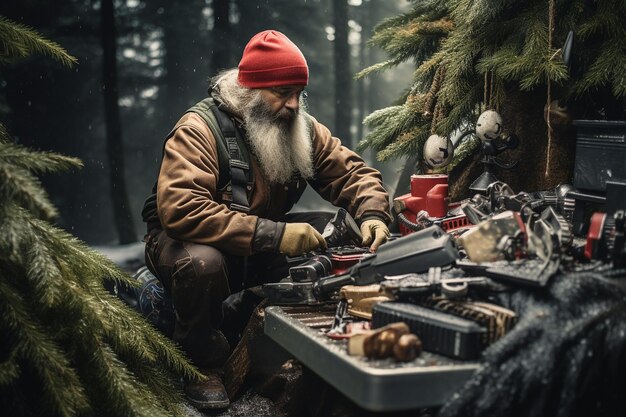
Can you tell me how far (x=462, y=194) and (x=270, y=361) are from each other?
1781 millimetres

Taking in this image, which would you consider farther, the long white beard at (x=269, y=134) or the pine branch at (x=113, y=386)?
the long white beard at (x=269, y=134)

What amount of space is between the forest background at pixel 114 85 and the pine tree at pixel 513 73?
4.33 m

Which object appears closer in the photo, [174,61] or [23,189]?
[23,189]

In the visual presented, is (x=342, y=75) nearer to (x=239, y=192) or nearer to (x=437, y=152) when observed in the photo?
(x=437, y=152)

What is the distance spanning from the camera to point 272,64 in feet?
12.7

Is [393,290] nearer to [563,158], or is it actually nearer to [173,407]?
[173,407]

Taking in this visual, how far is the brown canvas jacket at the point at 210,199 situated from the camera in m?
3.43

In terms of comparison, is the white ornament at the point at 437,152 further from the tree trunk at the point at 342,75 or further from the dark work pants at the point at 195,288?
the tree trunk at the point at 342,75

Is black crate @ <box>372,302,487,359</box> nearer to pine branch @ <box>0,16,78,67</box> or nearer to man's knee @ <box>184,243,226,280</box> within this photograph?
man's knee @ <box>184,243,226,280</box>

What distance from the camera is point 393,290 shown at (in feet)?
8.44

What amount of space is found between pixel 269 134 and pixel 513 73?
4.50ft

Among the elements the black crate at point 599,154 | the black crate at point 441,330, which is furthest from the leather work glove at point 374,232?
the black crate at point 441,330

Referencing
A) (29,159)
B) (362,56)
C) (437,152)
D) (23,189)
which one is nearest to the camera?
(23,189)

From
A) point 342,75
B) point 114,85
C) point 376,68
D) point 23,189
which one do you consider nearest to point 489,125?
point 376,68
